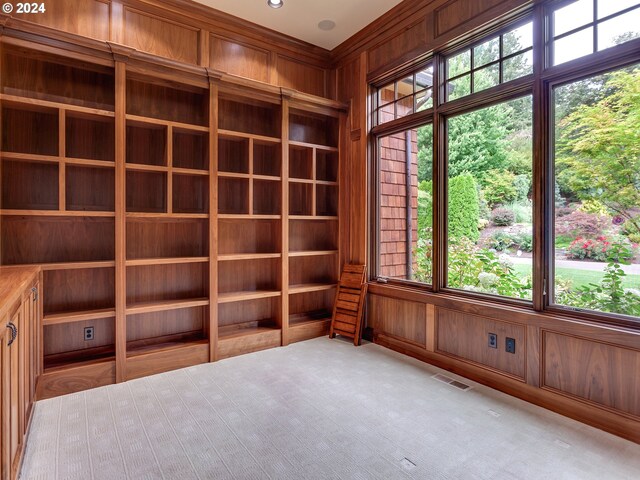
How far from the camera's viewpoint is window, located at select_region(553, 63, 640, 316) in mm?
2246

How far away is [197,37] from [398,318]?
3481 mm

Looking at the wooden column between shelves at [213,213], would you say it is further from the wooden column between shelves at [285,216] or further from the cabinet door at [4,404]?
the cabinet door at [4,404]

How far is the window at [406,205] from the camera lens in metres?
3.53

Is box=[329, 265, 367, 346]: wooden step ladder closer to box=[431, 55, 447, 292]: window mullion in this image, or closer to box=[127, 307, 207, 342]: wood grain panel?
box=[431, 55, 447, 292]: window mullion

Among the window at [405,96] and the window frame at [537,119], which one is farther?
the window at [405,96]

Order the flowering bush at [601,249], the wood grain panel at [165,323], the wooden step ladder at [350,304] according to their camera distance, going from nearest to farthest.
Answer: the flowering bush at [601,249]
the wood grain panel at [165,323]
the wooden step ladder at [350,304]

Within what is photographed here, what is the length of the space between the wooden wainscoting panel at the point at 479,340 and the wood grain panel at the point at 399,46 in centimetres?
255

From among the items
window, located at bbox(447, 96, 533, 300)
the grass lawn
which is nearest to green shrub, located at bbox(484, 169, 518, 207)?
window, located at bbox(447, 96, 533, 300)

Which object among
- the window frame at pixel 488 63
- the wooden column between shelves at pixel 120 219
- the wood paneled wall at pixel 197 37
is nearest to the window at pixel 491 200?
the window frame at pixel 488 63

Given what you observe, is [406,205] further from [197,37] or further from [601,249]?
[197,37]

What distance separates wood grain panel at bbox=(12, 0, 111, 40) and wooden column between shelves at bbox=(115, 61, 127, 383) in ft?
1.57

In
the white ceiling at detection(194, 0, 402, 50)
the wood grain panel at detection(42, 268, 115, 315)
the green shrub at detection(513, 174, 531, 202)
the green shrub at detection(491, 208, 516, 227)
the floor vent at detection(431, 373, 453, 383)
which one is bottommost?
the floor vent at detection(431, 373, 453, 383)

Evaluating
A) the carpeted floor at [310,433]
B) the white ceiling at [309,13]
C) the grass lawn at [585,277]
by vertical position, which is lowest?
the carpeted floor at [310,433]

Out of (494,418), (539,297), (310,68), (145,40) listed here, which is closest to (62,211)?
(145,40)
